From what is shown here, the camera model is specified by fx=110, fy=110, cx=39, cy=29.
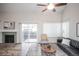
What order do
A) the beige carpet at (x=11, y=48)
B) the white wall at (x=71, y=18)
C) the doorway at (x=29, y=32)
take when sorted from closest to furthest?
1. the beige carpet at (x=11, y=48)
2. the doorway at (x=29, y=32)
3. the white wall at (x=71, y=18)

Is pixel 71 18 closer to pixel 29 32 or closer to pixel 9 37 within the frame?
pixel 29 32

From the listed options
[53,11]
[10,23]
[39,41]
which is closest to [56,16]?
[53,11]

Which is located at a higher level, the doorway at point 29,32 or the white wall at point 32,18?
the white wall at point 32,18

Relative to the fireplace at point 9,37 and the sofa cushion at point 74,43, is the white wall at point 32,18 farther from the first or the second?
the sofa cushion at point 74,43

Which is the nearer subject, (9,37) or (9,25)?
(9,25)

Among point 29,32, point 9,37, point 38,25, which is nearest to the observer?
point 29,32

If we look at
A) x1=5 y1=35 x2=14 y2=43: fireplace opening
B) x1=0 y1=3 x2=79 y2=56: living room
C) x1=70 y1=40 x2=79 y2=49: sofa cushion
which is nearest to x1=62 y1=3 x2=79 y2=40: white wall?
x1=0 y1=3 x2=79 y2=56: living room

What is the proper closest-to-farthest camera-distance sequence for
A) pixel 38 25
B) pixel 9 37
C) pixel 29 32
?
pixel 29 32
pixel 38 25
pixel 9 37

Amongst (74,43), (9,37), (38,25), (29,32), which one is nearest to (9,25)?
(9,37)

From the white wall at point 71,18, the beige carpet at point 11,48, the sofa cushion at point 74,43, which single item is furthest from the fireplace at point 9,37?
the sofa cushion at point 74,43

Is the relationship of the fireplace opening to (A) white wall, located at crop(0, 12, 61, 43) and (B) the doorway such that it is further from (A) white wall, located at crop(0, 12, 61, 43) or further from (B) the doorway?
(B) the doorway

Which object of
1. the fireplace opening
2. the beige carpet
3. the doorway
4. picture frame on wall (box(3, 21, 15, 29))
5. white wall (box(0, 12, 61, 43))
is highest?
white wall (box(0, 12, 61, 43))

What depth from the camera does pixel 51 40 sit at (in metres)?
3.23

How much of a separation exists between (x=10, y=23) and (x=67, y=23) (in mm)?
1691
